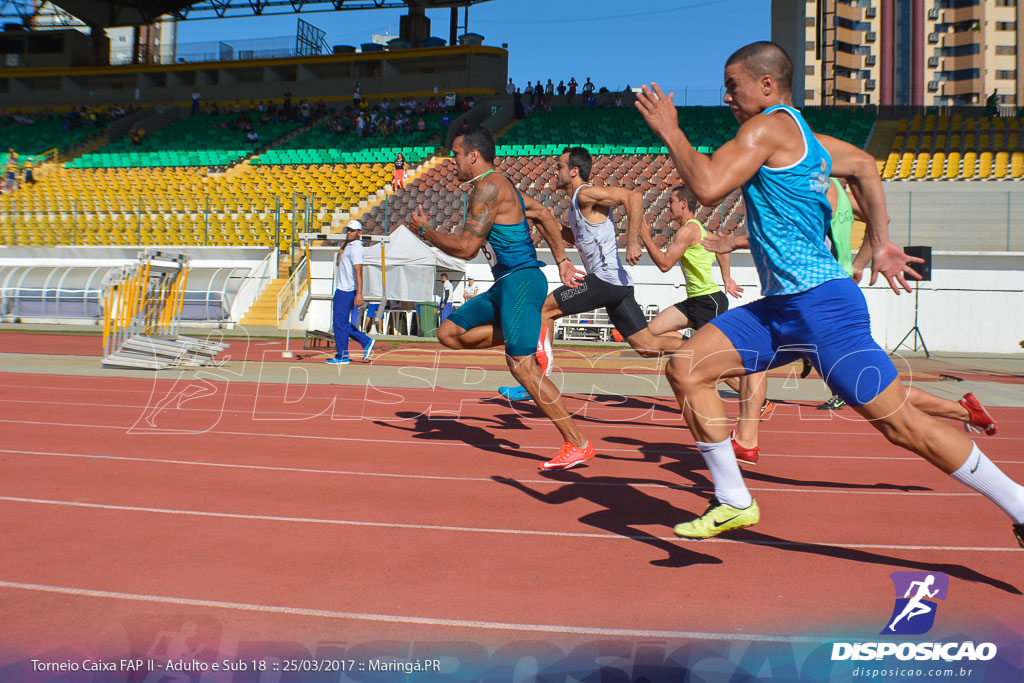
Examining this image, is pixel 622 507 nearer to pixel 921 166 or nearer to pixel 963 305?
pixel 963 305

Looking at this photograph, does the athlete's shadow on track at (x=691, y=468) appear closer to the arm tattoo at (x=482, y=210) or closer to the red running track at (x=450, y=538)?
the red running track at (x=450, y=538)

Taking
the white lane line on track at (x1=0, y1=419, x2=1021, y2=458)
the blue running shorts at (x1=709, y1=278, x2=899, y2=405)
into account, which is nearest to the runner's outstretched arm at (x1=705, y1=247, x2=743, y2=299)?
the white lane line on track at (x1=0, y1=419, x2=1021, y2=458)

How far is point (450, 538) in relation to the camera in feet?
12.5

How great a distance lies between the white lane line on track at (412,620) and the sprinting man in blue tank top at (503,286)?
8.20ft

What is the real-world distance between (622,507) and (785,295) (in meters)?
1.62

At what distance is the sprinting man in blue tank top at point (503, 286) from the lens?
530 centimetres

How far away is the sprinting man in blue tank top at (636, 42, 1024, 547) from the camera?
313 centimetres

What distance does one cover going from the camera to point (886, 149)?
1161 inches

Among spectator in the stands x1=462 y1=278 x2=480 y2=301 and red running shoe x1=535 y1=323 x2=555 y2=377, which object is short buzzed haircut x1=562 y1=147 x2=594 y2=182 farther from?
spectator in the stands x1=462 y1=278 x2=480 y2=301

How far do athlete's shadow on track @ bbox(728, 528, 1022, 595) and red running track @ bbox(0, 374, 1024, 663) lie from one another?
0.04ft

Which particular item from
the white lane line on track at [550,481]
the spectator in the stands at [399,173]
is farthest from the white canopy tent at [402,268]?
the white lane line on track at [550,481]

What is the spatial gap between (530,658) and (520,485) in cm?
246

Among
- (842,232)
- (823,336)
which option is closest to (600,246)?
(842,232)

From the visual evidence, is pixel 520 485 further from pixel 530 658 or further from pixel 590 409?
pixel 590 409
